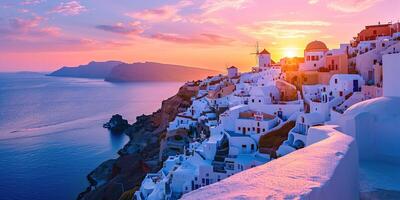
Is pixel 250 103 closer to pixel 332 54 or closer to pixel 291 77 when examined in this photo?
pixel 291 77

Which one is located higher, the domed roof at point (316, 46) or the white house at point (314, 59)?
the domed roof at point (316, 46)

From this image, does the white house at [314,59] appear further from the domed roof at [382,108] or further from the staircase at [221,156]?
the domed roof at [382,108]

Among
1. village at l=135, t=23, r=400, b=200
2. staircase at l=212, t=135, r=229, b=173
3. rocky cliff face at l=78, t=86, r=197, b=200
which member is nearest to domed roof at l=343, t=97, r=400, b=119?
village at l=135, t=23, r=400, b=200

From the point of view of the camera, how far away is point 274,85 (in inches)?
1010

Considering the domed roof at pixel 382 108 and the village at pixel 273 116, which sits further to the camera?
the village at pixel 273 116

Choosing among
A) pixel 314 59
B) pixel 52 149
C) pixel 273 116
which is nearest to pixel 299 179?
pixel 273 116

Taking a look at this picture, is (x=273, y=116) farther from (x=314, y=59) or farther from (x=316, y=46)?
(x=316, y=46)

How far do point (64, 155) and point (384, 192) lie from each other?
40.0m

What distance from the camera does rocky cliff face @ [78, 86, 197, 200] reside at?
27156 mm

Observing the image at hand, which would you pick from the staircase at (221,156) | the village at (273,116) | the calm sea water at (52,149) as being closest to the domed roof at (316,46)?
the village at (273,116)

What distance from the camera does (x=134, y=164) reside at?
3186 cm

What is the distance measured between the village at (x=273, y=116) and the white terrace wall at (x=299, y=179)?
10.4 m

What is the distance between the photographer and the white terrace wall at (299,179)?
280 cm

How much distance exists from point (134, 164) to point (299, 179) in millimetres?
29763
